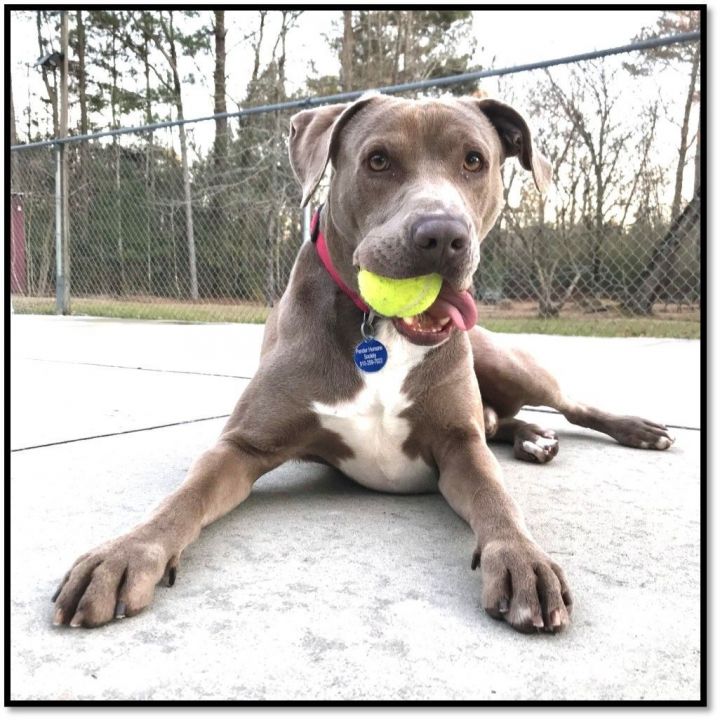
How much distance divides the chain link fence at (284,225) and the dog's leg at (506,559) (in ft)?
11.7

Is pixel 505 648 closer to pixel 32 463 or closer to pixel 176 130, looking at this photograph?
pixel 32 463

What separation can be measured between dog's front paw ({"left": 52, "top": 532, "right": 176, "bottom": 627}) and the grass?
6.59m

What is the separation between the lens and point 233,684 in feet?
4.31

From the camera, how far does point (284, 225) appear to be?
29.2 feet

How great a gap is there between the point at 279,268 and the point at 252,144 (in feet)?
4.89

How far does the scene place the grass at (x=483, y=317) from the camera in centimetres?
748

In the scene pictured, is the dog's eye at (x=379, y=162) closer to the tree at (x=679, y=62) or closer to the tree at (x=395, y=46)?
the tree at (x=679, y=62)

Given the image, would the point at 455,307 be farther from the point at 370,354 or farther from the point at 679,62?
the point at 679,62

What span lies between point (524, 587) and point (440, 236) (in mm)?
872

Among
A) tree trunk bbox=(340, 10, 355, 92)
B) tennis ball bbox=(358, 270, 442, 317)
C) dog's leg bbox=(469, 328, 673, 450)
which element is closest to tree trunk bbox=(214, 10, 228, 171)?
tree trunk bbox=(340, 10, 355, 92)

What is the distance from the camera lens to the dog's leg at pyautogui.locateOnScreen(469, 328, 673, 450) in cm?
315

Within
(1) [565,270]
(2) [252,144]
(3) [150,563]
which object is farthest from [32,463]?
(2) [252,144]

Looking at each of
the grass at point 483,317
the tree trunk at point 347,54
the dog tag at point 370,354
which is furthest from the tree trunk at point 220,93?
the dog tag at point 370,354

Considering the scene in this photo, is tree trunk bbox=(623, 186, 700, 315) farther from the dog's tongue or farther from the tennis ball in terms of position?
the tennis ball
